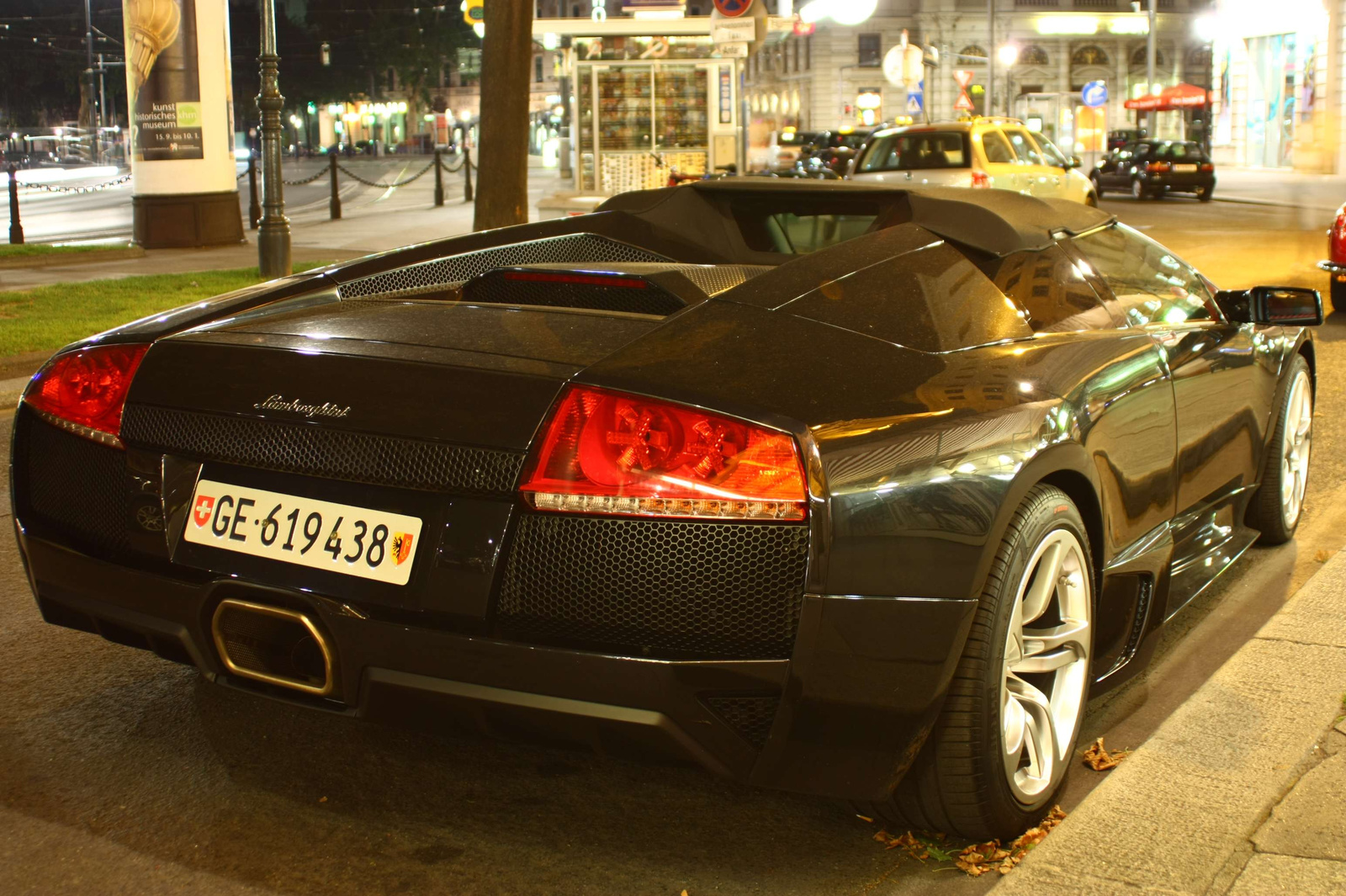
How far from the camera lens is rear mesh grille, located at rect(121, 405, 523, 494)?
103 inches

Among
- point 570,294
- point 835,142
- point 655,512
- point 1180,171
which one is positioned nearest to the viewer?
point 655,512

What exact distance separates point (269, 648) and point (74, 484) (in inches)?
24.5

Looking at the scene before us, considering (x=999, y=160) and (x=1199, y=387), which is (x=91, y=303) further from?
(x=999, y=160)

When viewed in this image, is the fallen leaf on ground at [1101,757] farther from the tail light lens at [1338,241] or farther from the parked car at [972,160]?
the parked car at [972,160]

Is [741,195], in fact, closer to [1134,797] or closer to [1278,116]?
[1134,797]

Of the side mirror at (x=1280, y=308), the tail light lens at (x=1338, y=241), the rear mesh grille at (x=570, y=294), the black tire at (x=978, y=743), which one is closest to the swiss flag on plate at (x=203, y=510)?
the rear mesh grille at (x=570, y=294)

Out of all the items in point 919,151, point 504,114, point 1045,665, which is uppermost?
point 504,114

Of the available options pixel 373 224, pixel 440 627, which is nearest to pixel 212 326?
pixel 440 627

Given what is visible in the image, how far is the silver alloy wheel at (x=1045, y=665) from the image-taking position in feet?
9.56

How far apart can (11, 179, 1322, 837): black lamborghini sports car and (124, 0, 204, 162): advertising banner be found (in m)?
16.7

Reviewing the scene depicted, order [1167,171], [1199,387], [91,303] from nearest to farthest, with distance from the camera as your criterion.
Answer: [1199,387] < [91,303] < [1167,171]

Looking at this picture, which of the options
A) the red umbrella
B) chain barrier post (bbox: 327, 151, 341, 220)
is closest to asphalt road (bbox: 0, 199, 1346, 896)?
chain barrier post (bbox: 327, 151, 341, 220)

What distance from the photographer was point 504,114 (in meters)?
15.2

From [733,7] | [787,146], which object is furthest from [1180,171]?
[787,146]
